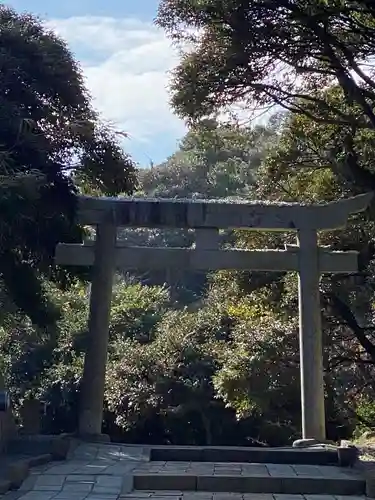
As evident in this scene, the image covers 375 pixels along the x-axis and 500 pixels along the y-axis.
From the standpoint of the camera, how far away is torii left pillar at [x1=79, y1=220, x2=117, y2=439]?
9555mm

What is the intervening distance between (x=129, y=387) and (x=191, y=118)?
A: 7751mm

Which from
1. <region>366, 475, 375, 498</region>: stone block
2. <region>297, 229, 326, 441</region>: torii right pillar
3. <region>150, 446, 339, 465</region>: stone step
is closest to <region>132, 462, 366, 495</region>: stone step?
<region>366, 475, 375, 498</region>: stone block

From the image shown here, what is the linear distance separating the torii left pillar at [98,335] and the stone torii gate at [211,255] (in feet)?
0.04

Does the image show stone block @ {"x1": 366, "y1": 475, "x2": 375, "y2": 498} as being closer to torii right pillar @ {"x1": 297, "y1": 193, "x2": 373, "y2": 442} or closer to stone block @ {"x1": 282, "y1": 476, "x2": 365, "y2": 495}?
stone block @ {"x1": 282, "y1": 476, "x2": 365, "y2": 495}

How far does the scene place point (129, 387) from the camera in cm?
1568

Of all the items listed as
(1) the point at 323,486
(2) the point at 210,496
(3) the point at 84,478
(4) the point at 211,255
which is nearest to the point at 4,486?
(3) the point at 84,478

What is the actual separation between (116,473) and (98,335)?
3.19m

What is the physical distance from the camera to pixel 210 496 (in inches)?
238

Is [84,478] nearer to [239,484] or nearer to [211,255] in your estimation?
[239,484]

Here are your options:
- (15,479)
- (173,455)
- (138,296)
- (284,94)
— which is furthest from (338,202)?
(138,296)

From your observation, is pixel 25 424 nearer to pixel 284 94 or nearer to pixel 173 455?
pixel 173 455

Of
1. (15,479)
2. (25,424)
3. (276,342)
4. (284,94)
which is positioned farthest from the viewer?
(25,424)

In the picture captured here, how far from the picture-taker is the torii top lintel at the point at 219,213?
9.71 metres

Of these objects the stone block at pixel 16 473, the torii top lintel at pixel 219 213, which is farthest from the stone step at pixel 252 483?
the torii top lintel at pixel 219 213
